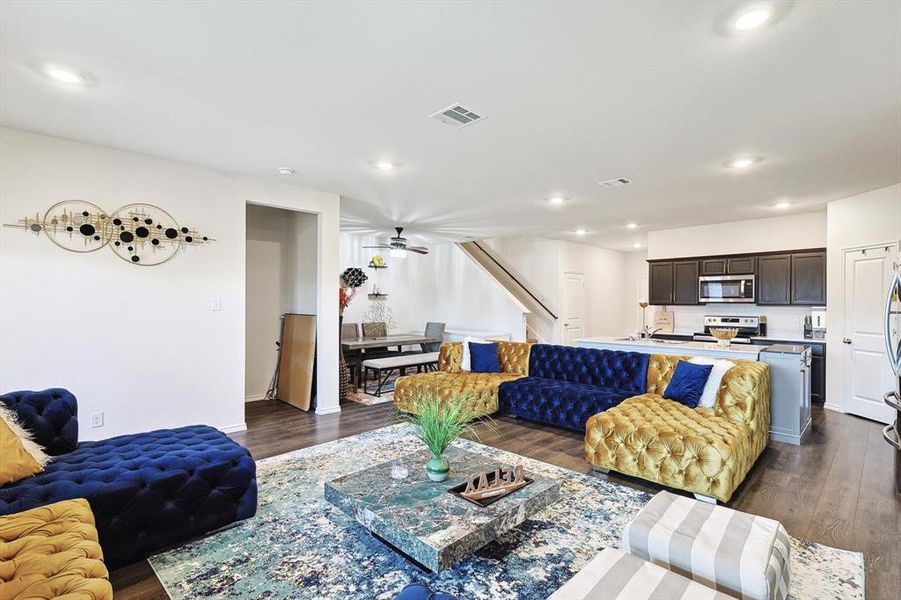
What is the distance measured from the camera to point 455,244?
993cm

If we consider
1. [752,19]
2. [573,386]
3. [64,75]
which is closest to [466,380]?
[573,386]

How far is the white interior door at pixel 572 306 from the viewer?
9117 millimetres

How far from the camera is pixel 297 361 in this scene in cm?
562

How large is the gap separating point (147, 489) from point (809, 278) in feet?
25.8

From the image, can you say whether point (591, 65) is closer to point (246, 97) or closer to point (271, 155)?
point (246, 97)

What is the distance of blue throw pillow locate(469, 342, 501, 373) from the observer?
220 inches

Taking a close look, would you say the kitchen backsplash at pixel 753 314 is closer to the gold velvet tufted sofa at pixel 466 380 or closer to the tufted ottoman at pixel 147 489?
the gold velvet tufted sofa at pixel 466 380

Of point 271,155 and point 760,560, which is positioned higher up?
point 271,155

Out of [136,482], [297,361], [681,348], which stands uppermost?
[681,348]

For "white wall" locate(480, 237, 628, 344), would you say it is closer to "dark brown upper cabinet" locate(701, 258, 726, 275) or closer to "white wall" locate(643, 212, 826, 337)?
"white wall" locate(643, 212, 826, 337)

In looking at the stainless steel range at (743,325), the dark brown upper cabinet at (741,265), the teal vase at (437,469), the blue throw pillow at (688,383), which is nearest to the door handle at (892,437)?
the blue throw pillow at (688,383)

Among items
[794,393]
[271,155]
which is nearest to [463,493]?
[271,155]

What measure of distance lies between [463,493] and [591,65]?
245 cm

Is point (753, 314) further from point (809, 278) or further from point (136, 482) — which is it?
point (136, 482)
